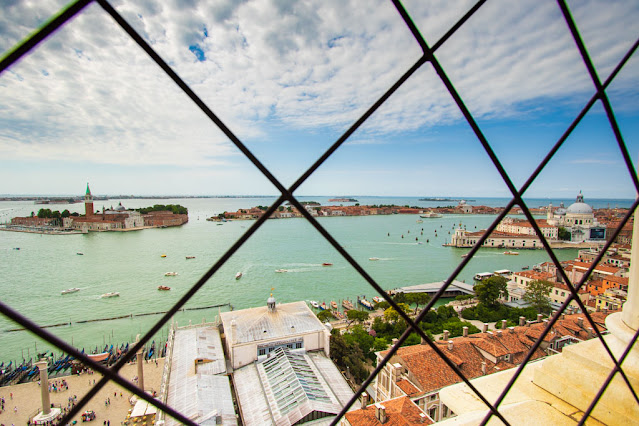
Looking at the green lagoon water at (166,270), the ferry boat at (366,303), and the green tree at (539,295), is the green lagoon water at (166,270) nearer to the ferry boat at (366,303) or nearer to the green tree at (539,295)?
the ferry boat at (366,303)

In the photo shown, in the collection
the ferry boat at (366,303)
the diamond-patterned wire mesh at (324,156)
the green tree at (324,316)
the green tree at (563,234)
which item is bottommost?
the ferry boat at (366,303)

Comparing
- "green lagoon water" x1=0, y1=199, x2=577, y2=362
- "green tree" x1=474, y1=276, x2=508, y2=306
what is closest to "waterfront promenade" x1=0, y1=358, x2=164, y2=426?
"green lagoon water" x1=0, y1=199, x2=577, y2=362

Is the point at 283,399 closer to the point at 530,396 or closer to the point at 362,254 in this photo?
the point at 530,396

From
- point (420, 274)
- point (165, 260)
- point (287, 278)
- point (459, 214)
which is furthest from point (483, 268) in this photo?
point (459, 214)

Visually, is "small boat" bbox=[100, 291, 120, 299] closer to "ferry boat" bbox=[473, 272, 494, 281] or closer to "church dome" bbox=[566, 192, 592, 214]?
"ferry boat" bbox=[473, 272, 494, 281]

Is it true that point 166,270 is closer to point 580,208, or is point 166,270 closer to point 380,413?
point 380,413

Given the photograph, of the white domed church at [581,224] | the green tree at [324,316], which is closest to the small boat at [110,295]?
the green tree at [324,316]

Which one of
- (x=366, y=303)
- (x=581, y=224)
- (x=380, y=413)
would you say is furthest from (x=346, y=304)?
(x=581, y=224)
